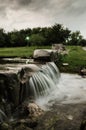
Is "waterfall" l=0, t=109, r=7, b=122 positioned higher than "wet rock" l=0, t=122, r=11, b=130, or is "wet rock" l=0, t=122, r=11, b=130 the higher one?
"waterfall" l=0, t=109, r=7, b=122

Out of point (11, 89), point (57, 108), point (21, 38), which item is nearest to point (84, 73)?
point (57, 108)

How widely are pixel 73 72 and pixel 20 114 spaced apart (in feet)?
47.8

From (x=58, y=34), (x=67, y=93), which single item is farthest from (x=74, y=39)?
(x=67, y=93)

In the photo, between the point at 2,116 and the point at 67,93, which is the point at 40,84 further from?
the point at 2,116

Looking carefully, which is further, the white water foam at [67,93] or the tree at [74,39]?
the tree at [74,39]

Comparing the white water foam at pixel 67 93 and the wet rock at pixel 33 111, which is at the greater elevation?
the wet rock at pixel 33 111

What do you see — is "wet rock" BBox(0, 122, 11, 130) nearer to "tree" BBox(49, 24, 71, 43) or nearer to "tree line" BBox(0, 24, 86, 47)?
"tree line" BBox(0, 24, 86, 47)

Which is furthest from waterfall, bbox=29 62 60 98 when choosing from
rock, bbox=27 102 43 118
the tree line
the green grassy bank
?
the tree line

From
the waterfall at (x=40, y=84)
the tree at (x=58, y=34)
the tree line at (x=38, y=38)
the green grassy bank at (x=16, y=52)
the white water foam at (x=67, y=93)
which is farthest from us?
the tree at (x=58, y=34)

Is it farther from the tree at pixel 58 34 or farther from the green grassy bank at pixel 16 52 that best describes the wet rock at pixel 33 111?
the tree at pixel 58 34

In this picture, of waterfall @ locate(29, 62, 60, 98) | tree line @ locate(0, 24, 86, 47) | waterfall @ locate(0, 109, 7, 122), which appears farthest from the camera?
tree line @ locate(0, 24, 86, 47)

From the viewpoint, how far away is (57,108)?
13734mm

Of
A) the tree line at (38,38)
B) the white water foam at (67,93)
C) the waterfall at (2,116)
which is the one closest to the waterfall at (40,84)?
the white water foam at (67,93)

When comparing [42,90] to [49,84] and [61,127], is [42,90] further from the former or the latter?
[61,127]
